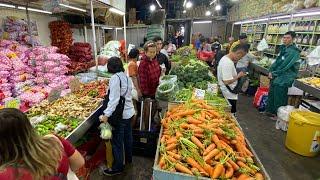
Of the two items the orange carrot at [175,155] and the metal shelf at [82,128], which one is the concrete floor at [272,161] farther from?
the orange carrot at [175,155]

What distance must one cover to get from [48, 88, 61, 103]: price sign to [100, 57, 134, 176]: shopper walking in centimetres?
99

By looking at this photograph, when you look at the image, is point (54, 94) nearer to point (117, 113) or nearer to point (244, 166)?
point (117, 113)

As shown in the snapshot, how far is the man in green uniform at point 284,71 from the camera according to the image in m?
5.32

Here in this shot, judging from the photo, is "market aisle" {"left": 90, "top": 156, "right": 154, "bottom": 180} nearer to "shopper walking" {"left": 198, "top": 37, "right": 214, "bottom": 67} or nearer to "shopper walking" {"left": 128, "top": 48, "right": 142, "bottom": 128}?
"shopper walking" {"left": 128, "top": 48, "right": 142, "bottom": 128}

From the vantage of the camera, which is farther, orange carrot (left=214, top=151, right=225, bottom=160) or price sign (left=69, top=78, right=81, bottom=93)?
price sign (left=69, top=78, right=81, bottom=93)

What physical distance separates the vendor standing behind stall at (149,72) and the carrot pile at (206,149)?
1225 millimetres

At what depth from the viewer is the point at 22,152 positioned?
1239 mm

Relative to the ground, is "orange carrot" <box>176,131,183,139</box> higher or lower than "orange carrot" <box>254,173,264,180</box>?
higher

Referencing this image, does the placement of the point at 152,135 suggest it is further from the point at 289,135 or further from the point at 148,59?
the point at 289,135

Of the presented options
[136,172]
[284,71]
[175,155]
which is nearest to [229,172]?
[175,155]

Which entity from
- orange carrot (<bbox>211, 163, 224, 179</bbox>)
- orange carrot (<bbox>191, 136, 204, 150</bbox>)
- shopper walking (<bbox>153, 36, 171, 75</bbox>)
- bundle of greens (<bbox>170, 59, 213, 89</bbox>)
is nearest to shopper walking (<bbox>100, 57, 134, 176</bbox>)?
orange carrot (<bbox>191, 136, 204, 150</bbox>)

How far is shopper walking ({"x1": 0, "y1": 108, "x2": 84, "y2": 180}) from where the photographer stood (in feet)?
3.94

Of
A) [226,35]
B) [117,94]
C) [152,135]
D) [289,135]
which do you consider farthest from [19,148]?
[226,35]

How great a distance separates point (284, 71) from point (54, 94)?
4.94 meters
